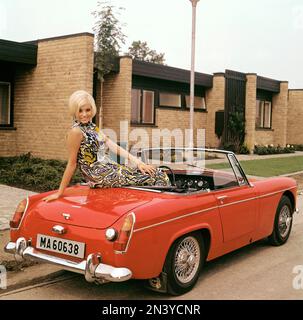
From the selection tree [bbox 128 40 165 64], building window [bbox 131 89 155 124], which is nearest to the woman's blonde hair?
building window [bbox 131 89 155 124]

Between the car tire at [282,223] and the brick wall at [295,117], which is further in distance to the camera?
the brick wall at [295,117]

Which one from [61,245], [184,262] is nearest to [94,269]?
[61,245]

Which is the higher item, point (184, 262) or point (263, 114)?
point (263, 114)

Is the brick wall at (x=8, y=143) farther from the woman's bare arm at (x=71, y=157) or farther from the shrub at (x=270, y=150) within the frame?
the shrub at (x=270, y=150)

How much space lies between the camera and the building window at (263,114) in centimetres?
2632

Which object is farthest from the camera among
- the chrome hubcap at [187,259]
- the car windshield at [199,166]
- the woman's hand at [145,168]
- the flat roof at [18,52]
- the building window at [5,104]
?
the building window at [5,104]

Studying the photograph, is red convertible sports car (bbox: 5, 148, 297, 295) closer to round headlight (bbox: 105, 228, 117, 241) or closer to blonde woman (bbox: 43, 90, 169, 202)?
round headlight (bbox: 105, 228, 117, 241)

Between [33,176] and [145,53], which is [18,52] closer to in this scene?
[33,176]

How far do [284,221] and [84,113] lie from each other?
10.6ft

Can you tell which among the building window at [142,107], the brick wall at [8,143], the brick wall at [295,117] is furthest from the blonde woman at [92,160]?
the brick wall at [295,117]

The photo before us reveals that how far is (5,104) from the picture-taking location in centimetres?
1519

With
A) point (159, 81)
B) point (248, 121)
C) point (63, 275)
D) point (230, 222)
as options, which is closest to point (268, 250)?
point (230, 222)

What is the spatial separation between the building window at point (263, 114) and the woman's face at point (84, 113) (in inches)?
878

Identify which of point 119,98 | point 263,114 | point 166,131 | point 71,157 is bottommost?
point 71,157
